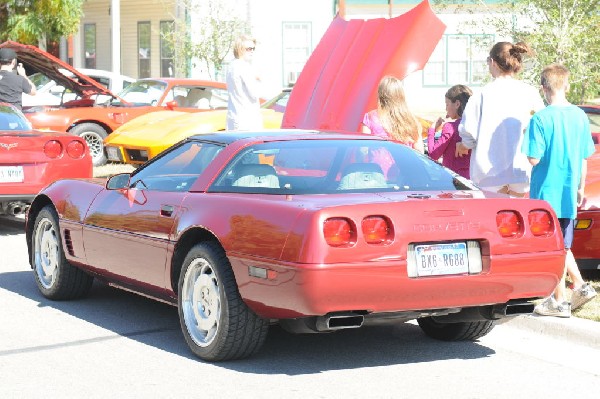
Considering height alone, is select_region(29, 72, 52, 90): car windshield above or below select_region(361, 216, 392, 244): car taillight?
above

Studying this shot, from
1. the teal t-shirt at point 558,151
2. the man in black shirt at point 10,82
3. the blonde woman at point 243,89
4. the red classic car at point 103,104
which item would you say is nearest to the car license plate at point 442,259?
the teal t-shirt at point 558,151

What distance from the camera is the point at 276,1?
35.9 meters

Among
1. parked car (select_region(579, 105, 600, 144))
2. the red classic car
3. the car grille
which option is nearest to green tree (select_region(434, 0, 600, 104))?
parked car (select_region(579, 105, 600, 144))

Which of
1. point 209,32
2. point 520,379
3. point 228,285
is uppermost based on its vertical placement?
point 209,32

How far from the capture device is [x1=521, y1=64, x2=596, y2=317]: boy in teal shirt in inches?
302

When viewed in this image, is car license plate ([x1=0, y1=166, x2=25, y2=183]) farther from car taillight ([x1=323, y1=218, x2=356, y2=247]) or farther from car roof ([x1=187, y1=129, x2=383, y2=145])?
car taillight ([x1=323, y1=218, x2=356, y2=247])

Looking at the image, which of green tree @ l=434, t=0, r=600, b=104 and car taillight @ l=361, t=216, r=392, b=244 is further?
green tree @ l=434, t=0, r=600, b=104

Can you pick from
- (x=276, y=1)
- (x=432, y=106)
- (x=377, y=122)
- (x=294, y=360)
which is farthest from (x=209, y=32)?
(x=294, y=360)

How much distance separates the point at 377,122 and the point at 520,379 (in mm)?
3014

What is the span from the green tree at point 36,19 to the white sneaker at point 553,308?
27.0 m

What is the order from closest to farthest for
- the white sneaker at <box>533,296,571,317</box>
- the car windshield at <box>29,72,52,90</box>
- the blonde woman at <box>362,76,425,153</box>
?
the white sneaker at <box>533,296,571,317</box>, the blonde woman at <box>362,76,425,153</box>, the car windshield at <box>29,72,52,90</box>

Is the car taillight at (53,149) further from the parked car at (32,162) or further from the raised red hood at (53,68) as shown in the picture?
the raised red hood at (53,68)

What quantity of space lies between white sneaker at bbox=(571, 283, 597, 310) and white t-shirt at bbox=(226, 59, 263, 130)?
17.6 feet

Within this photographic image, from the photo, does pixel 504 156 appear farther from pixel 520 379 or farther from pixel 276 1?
pixel 276 1
